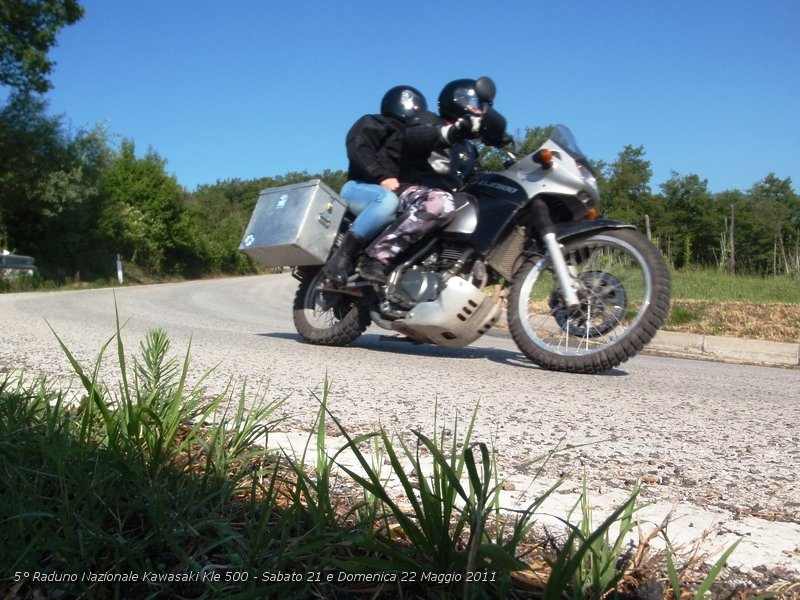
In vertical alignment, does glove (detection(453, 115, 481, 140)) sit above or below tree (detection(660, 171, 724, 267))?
below

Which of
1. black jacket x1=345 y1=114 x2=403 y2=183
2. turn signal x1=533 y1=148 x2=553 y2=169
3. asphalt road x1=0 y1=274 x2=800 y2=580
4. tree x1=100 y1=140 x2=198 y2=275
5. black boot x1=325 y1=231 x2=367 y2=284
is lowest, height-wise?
asphalt road x1=0 y1=274 x2=800 y2=580

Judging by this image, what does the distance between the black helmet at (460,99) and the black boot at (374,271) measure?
107 centimetres

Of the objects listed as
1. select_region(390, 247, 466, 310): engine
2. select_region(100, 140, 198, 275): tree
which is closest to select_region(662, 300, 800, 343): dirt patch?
select_region(390, 247, 466, 310): engine

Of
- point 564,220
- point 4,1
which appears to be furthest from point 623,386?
point 4,1

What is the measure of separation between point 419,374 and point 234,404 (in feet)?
4.62

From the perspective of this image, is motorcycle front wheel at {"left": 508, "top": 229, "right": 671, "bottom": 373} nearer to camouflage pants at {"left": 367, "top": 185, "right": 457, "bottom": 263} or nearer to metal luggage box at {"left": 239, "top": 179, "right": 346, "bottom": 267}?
camouflage pants at {"left": 367, "top": 185, "right": 457, "bottom": 263}

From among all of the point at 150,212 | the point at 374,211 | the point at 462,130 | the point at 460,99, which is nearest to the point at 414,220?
the point at 374,211

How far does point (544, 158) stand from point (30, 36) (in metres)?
24.1

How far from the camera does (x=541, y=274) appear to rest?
421cm

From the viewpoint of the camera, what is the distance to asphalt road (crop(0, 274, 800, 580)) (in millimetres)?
1434

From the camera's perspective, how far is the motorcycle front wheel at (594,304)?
3709 millimetres

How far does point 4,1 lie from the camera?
21641 millimetres

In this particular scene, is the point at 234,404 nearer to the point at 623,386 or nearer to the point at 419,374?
the point at 419,374

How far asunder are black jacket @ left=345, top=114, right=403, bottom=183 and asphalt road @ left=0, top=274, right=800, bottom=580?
1281 mm
